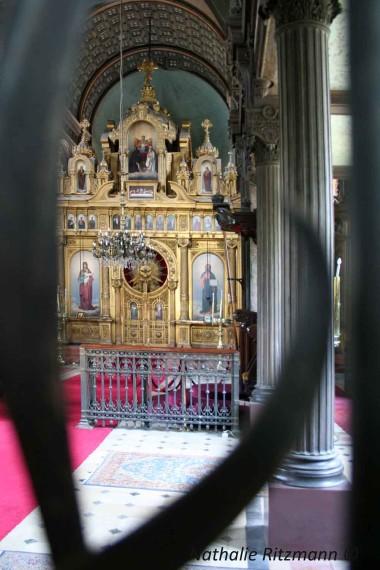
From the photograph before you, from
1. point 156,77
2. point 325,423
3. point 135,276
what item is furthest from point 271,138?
point 156,77

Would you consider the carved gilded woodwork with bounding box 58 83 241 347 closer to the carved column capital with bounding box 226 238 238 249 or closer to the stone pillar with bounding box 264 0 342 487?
the carved column capital with bounding box 226 238 238 249

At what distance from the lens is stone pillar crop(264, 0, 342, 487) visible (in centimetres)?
294

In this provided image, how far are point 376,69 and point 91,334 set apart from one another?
52.5ft

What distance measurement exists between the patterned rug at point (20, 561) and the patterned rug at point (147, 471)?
4.46ft

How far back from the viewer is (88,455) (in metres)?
5.80

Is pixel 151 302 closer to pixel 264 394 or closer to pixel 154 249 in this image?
pixel 154 249

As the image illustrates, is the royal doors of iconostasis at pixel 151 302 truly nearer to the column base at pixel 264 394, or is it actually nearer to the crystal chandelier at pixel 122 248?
the crystal chandelier at pixel 122 248

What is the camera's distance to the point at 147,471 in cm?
524

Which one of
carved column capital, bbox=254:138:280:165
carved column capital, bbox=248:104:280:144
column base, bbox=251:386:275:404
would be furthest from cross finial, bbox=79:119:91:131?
column base, bbox=251:386:275:404

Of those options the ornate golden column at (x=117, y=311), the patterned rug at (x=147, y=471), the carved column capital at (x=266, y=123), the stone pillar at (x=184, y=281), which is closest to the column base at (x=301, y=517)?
the patterned rug at (x=147, y=471)

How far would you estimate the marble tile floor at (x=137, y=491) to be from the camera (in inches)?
128

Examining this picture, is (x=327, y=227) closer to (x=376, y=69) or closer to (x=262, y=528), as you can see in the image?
(x=262, y=528)

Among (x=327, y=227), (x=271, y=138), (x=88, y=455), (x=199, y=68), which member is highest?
(x=199, y=68)

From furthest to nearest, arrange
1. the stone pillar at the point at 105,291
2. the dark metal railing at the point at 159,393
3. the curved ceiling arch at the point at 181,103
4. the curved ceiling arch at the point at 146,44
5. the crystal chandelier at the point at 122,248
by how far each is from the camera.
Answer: the curved ceiling arch at the point at 181,103 < the stone pillar at the point at 105,291 < the curved ceiling arch at the point at 146,44 < the crystal chandelier at the point at 122,248 < the dark metal railing at the point at 159,393
